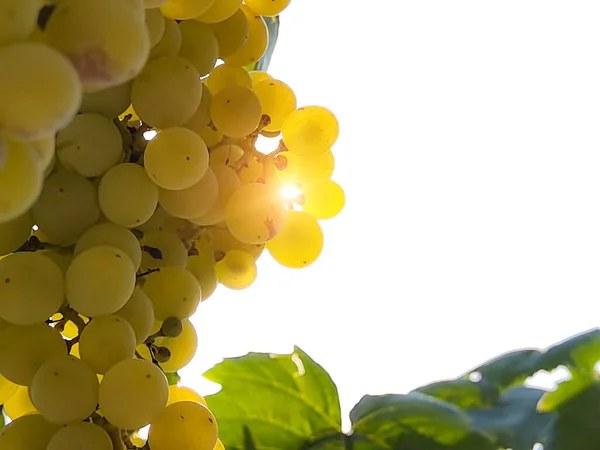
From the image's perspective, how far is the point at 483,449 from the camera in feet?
1.17

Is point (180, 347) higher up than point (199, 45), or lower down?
lower down

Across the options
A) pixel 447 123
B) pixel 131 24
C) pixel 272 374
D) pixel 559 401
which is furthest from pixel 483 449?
pixel 447 123

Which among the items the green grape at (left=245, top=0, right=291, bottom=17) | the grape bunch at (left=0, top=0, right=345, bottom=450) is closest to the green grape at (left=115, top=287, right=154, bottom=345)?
the grape bunch at (left=0, top=0, right=345, bottom=450)

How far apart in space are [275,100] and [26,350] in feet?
0.74

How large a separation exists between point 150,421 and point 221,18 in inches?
9.5

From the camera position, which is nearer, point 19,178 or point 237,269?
point 19,178

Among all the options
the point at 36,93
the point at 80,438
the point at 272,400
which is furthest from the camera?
the point at 272,400

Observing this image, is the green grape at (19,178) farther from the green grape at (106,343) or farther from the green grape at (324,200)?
the green grape at (324,200)

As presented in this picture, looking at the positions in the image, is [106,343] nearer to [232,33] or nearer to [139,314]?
[139,314]

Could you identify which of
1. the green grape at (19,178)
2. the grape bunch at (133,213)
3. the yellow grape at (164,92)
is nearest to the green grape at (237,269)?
the grape bunch at (133,213)

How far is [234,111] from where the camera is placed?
44 centimetres

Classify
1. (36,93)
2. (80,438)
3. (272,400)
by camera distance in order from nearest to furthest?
(36,93) → (80,438) → (272,400)

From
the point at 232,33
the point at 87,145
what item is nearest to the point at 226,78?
the point at 232,33

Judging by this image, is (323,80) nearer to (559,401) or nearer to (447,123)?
(447,123)
